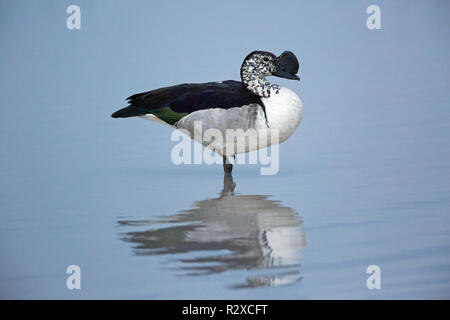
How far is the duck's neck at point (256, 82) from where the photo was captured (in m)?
11.3

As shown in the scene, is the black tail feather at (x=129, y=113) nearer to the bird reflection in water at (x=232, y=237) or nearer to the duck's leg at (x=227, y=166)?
the duck's leg at (x=227, y=166)

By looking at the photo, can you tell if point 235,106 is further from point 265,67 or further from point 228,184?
point 228,184

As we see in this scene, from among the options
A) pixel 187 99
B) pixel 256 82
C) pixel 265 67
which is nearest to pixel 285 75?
pixel 265 67

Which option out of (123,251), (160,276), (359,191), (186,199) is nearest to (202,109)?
(186,199)

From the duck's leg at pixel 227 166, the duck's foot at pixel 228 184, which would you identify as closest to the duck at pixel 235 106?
the duck's leg at pixel 227 166

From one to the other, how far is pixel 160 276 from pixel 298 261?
1321mm

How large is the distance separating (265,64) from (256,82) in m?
0.30

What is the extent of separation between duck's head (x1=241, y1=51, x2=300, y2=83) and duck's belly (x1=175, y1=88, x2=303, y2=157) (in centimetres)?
36

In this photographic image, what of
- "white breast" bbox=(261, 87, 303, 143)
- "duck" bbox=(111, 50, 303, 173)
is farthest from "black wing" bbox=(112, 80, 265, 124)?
"white breast" bbox=(261, 87, 303, 143)

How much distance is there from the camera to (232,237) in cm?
868

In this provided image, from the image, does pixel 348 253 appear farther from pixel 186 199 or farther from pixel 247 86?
pixel 247 86

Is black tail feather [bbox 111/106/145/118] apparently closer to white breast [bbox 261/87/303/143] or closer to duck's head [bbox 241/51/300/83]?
duck's head [bbox 241/51/300/83]

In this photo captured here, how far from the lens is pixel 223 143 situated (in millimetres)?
11312

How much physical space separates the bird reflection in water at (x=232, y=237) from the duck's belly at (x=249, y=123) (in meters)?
0.98
